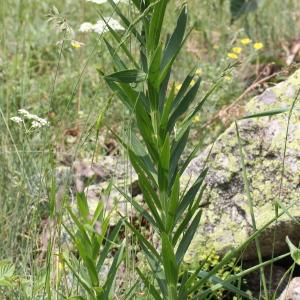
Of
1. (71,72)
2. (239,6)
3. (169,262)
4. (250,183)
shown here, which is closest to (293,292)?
(250,183)

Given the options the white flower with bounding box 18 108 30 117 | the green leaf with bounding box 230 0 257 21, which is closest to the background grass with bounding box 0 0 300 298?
the green leaf with bounding box 230 0 257 21

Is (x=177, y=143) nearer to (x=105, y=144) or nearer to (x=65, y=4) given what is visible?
(x=105, y=144)

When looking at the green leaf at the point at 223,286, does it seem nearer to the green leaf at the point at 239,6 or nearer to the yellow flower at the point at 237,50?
the green leaf at the point at 239,6

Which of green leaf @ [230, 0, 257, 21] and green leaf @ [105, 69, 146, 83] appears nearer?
green leaf @ [105, 69, 146, 83]

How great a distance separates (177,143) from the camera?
7.00ft

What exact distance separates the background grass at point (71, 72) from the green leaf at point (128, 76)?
1.36m

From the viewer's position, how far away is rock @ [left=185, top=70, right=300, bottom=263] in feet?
9.64

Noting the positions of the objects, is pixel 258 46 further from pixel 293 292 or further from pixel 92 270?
pixel 92 270

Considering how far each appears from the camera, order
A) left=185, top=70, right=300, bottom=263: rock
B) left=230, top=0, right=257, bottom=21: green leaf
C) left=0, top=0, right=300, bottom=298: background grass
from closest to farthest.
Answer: left=185, top=70, right=300, bottom=263: rock < left=0, top=0, right=300, bottom=298: background grass < left=230, top=0, right=257, bottom=21: green leaf

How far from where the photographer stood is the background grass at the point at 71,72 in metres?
3.68

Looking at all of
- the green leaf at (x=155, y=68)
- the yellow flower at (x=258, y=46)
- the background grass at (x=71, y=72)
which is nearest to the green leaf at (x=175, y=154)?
the green leaf at (x=155, y=68)

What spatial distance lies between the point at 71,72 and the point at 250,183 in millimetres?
2276

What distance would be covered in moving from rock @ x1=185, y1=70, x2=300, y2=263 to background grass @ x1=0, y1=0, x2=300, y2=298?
0.65m

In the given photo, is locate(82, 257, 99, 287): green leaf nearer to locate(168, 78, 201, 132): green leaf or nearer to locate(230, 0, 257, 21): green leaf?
locate(168, 78, 201, 132): green leaf
